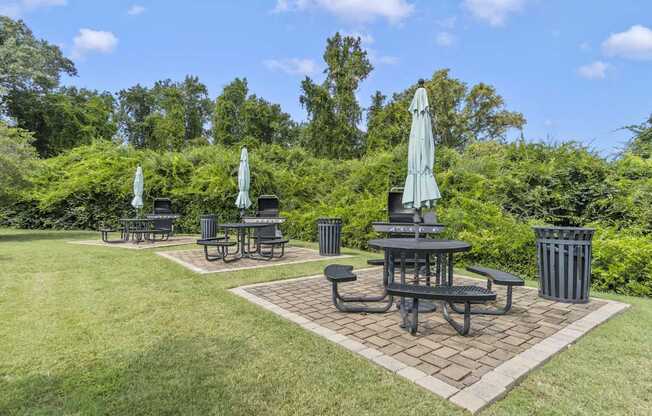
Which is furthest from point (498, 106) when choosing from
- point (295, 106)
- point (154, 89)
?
point (154, 89)

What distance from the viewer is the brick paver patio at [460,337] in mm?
2375

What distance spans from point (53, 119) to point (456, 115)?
30350mm

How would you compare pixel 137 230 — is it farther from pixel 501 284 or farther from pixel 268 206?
pixel 501 284

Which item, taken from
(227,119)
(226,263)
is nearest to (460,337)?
(226,263)

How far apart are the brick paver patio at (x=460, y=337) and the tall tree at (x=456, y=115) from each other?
2093cm

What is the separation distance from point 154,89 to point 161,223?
132ft

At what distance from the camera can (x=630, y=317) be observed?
3771 millimetres

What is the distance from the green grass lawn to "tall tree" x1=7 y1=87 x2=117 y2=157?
1077 inches

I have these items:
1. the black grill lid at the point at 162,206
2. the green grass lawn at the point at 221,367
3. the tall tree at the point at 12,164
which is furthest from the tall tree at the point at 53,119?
the green grass lawn at the point at 221,367

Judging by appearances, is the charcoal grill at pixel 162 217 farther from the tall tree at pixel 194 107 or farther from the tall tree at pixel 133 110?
the tall tree at pixel 133 110

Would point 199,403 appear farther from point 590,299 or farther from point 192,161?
point 192,161

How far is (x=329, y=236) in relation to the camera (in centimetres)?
801

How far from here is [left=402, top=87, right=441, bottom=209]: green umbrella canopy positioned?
154 inches

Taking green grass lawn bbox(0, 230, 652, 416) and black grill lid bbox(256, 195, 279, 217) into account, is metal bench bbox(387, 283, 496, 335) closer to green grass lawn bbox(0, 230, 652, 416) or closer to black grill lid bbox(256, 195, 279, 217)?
green grass lawn bbox(0, 230, 652, 416)
